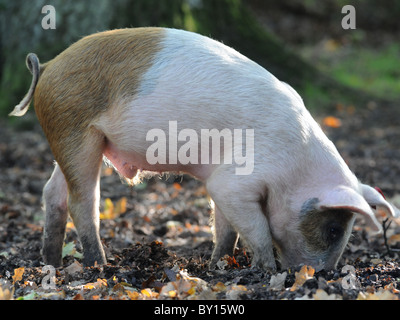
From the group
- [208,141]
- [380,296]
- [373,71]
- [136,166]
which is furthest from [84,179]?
[373,71]

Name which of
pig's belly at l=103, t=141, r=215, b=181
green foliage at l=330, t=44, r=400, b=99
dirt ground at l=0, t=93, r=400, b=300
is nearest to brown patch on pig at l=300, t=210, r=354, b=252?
dirt ground at l=0, t=93, r=400, b=300

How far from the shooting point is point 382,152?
26.8 ft

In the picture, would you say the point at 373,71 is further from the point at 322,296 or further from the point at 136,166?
the point at 322,296

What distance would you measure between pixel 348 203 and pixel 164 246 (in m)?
1.76

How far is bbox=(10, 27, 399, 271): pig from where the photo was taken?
384 centimetres

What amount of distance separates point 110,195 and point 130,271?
293cm

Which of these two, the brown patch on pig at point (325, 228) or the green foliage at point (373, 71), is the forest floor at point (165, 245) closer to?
the brown patch on pig at point (325, 228)

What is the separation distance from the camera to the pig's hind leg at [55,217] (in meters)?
4.44

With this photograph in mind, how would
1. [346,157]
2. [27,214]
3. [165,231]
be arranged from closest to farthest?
[165,231] < [27,214] < [346,157]

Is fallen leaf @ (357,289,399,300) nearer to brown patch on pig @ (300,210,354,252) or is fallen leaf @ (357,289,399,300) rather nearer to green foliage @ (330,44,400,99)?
brown patch on pig @ (300,210,354,252)

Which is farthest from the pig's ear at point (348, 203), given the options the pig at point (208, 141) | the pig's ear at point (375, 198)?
the pig's ear at point (375, 198)

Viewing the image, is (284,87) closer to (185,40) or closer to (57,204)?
(185,40)

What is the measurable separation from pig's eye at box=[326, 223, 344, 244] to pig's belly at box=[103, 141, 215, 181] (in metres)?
0.83
